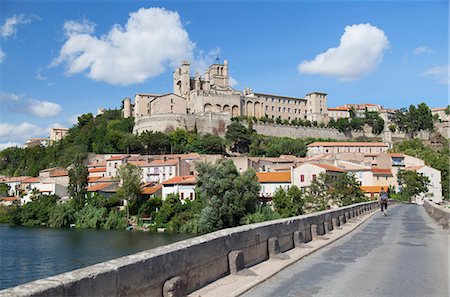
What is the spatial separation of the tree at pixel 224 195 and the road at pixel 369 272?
3269 cm

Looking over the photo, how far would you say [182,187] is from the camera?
59125 mm

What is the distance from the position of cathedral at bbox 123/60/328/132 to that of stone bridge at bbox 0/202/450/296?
83834 mm

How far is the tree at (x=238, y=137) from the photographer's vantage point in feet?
293

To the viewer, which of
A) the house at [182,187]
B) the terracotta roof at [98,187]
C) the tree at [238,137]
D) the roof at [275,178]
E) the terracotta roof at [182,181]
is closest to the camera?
the roof at [275,178]

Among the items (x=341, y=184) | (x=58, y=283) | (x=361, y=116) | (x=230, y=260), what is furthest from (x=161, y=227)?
(x=361, y=116)

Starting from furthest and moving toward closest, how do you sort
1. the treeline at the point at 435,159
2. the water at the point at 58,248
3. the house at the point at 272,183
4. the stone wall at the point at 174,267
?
the treeline at the point at 435,159 < the house at the point at 272,183 < the water at the point at 58,248 < the stone wall at the point at 174,267

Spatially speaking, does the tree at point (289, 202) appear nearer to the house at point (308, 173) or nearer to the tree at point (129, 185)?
the house at point (308, 173)

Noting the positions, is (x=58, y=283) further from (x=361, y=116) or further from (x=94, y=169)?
(x=361, y=116)

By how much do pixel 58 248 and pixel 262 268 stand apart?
1318 inches

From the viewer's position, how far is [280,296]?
637 cm

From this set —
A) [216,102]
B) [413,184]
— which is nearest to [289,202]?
[413,184]

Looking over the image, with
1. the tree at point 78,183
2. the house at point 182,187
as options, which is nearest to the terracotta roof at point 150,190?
the house at point 182,187

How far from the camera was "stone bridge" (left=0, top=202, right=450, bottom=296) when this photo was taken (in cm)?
470

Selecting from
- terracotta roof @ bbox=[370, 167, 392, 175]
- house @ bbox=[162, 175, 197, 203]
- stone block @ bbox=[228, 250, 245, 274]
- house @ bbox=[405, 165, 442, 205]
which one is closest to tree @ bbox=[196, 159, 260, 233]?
house @ bbox=[162, 175, 197, 203]
